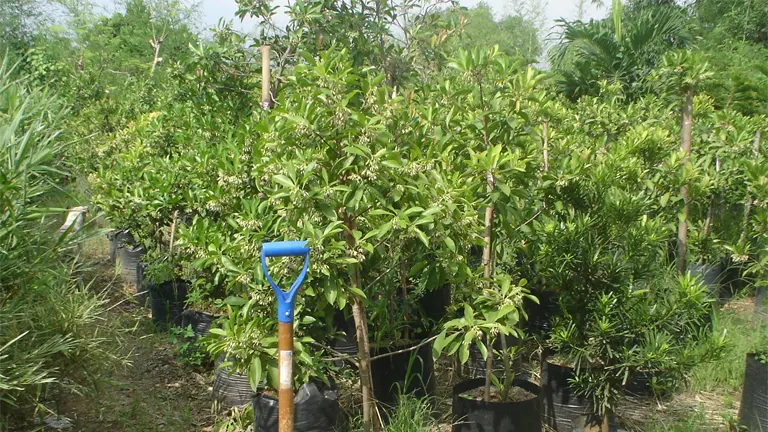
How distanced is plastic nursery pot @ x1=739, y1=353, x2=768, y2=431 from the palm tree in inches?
374

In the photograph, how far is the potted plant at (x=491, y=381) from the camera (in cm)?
264

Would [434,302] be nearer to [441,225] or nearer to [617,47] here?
[441,225]

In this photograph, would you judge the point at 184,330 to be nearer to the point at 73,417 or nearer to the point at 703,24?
the point at 73,417

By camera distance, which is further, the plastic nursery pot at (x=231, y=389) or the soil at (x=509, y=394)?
the plastic nursery pot at (x=231, y=389)

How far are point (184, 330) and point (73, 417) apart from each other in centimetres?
105

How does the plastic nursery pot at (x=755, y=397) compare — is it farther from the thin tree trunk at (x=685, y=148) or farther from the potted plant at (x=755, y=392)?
the thin tree trunk at (x=685, y=148)

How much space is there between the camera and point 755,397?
3.38 metres

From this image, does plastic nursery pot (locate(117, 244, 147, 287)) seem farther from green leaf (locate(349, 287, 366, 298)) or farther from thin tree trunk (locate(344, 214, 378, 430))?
green leaf (locate(349, 287, 366, 298))

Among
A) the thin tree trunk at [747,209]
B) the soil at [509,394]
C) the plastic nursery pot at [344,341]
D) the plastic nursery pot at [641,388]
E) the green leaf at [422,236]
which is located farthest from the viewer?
the thin tree trunk at [747,209]

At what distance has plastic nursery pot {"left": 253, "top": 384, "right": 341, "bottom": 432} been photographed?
2.93m

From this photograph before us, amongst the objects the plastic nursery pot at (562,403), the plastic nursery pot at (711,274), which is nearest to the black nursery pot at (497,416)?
the plastic nursery pot at (562,403)

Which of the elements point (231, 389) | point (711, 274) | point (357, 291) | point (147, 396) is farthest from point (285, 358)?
point (711, 274)

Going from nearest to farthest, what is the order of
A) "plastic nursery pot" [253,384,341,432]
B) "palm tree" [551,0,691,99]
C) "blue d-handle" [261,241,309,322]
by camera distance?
"blue d-handle" [261,241,309,322]
"plastic nursery pot" [253,384,341,432]
"palm tree" [551,0,691,99]

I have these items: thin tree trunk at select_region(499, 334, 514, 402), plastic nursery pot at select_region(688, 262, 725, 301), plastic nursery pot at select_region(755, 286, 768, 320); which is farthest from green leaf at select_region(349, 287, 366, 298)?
plastic nursery pot at select_region(688, 262, 725, 301)
